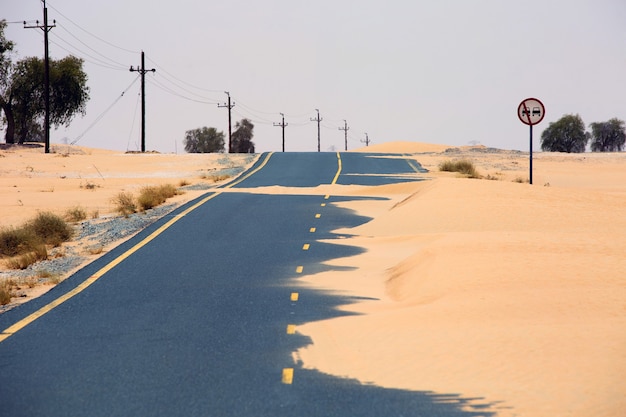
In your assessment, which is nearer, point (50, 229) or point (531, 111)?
point (50, 229)

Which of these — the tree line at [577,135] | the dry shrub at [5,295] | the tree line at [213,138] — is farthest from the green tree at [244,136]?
the dry shrub at [5,295]

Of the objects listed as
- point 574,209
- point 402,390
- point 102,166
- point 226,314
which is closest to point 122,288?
point 226,314

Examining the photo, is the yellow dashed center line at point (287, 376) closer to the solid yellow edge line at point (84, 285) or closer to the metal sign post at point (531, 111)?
the solid yellow edge line at point (84, 285)

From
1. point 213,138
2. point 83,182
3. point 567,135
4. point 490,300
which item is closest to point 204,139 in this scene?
point 213,138

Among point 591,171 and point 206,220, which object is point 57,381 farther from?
point 591,171

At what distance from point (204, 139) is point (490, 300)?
147 m

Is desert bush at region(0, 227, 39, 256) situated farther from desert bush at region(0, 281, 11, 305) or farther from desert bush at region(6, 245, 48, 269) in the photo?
desert bush at region(0, 281, 11, 305)

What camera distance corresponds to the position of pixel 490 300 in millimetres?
10852

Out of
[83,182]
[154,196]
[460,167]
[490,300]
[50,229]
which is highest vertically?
[460,167]

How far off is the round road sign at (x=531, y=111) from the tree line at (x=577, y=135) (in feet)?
365

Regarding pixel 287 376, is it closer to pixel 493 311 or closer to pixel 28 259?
pixel 493 311

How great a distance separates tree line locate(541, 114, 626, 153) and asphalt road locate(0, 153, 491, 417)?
121 m

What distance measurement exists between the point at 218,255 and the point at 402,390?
28.2 feet

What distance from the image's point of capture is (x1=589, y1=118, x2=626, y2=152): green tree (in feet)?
457
